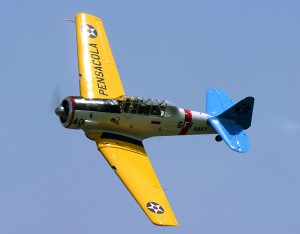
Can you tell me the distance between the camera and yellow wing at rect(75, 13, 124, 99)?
36.2 m

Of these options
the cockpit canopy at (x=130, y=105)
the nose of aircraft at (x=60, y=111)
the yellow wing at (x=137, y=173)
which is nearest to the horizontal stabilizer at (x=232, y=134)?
the cockpit canopy at (x=130, y=105)

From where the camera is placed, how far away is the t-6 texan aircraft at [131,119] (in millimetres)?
32938

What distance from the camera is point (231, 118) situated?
3719cm

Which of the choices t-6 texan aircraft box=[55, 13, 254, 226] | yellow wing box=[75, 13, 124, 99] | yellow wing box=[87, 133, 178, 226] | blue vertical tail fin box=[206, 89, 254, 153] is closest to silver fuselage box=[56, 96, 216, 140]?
t-6 texan aircraft box=[55, 13, 254, 226]

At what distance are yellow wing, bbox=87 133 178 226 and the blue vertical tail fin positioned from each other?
348 cm

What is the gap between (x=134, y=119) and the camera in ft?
115

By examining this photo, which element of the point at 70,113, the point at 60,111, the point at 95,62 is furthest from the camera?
the point at 95,62

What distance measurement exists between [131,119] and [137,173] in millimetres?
2498

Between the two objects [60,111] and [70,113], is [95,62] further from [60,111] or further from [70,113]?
[70,113]

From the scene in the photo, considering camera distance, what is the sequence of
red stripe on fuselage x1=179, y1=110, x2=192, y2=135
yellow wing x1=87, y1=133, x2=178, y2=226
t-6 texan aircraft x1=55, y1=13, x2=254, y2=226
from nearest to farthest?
yellow wing x1=87, y1=133, x2=178, y2=226, t-6 texan aircraft x1=55, y1=13, x2=254, y2=226, red stripe on fuselage x1=179, y1=110, x2=192, y2=135

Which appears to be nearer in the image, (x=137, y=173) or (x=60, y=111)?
(x=137, y=173)

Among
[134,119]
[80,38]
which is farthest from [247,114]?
[80,38]

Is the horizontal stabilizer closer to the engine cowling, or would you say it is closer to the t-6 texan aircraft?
the t-6 texan aircraft

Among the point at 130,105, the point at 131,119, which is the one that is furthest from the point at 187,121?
the point at 130,105
